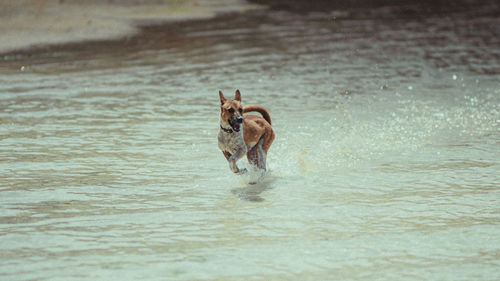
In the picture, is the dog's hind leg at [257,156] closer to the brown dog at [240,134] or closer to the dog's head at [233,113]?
the brown dog at [240,134]

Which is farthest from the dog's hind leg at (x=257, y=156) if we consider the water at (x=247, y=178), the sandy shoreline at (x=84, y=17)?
the sandy shoreline at (x=84, y=17)

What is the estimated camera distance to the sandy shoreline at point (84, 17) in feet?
71.1

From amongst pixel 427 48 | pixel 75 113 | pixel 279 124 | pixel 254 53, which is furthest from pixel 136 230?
pixel 427 48

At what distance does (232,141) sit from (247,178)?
2.60ft

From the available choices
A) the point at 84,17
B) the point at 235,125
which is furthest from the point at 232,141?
the point at 84,17

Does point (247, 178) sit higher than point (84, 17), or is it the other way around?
point (84, 17)

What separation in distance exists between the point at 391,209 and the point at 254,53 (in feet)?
41.9

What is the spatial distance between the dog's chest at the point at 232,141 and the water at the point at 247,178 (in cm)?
50

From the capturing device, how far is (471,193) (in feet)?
22.9

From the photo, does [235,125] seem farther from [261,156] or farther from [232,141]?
[261,156]

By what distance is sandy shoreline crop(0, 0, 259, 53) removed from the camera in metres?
21.7

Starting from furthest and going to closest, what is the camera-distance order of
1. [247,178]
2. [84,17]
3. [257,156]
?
1. [84,17]
2. [247,178]
3. [257,156]

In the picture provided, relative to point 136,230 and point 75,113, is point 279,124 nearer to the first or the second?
point 75,113

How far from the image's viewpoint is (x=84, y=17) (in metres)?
26.7
